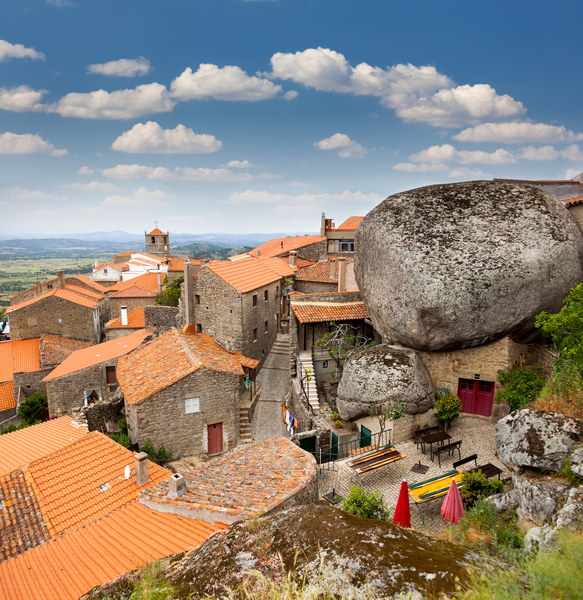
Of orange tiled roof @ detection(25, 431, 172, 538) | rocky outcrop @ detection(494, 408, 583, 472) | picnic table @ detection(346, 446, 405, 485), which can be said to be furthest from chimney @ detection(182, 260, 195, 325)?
rocky outcrop @ detection(494, 408, 583, 472)

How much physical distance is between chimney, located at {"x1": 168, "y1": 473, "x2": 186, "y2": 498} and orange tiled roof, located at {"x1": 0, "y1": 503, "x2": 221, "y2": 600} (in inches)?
21.6

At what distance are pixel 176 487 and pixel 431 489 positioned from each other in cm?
732

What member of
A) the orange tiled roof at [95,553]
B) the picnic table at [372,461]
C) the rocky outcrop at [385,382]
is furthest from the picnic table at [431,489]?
the orange tiled roof at [95,553]

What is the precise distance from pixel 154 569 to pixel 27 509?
34.1 feet

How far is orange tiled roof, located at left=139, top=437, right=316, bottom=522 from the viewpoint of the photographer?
923 centimetres

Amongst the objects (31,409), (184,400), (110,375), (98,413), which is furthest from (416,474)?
(31,409)

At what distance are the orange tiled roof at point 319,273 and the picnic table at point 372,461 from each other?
714 inches

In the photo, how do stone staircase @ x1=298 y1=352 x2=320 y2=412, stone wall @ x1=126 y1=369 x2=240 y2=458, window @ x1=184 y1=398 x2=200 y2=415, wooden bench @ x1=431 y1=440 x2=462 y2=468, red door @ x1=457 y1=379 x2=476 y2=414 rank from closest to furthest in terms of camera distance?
wooden bench @ x1=431 y1=440 x2=462 y2=468, red door @ x1=457 y1=379 x2=476 y2=414, stone wall @ x1=126 y1=369 x2=240 y2=458, window @ x1=184 y1=398 x2=200 y2=415, stone staircase @ x1=298 y1=352 x2=320 y2=412

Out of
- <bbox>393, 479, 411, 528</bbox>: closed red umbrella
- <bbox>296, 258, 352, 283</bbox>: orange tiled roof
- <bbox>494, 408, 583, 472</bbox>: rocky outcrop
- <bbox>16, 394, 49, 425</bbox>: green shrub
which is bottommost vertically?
<bbox>16, 394, 49, 425</bbox>: green shrub

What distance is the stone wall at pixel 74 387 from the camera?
26.2 m

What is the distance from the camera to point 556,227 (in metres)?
15.0

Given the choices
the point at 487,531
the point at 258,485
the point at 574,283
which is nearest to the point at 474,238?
the point at 574,283

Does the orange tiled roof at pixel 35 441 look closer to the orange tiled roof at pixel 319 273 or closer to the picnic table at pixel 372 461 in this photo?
the picnic table at pixel 372 461

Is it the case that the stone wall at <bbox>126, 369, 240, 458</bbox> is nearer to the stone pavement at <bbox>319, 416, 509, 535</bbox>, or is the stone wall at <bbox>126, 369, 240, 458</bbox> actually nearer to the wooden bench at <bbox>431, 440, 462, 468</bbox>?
the stone pavement at <bbox>319, 416, 509, 535</bbox>
